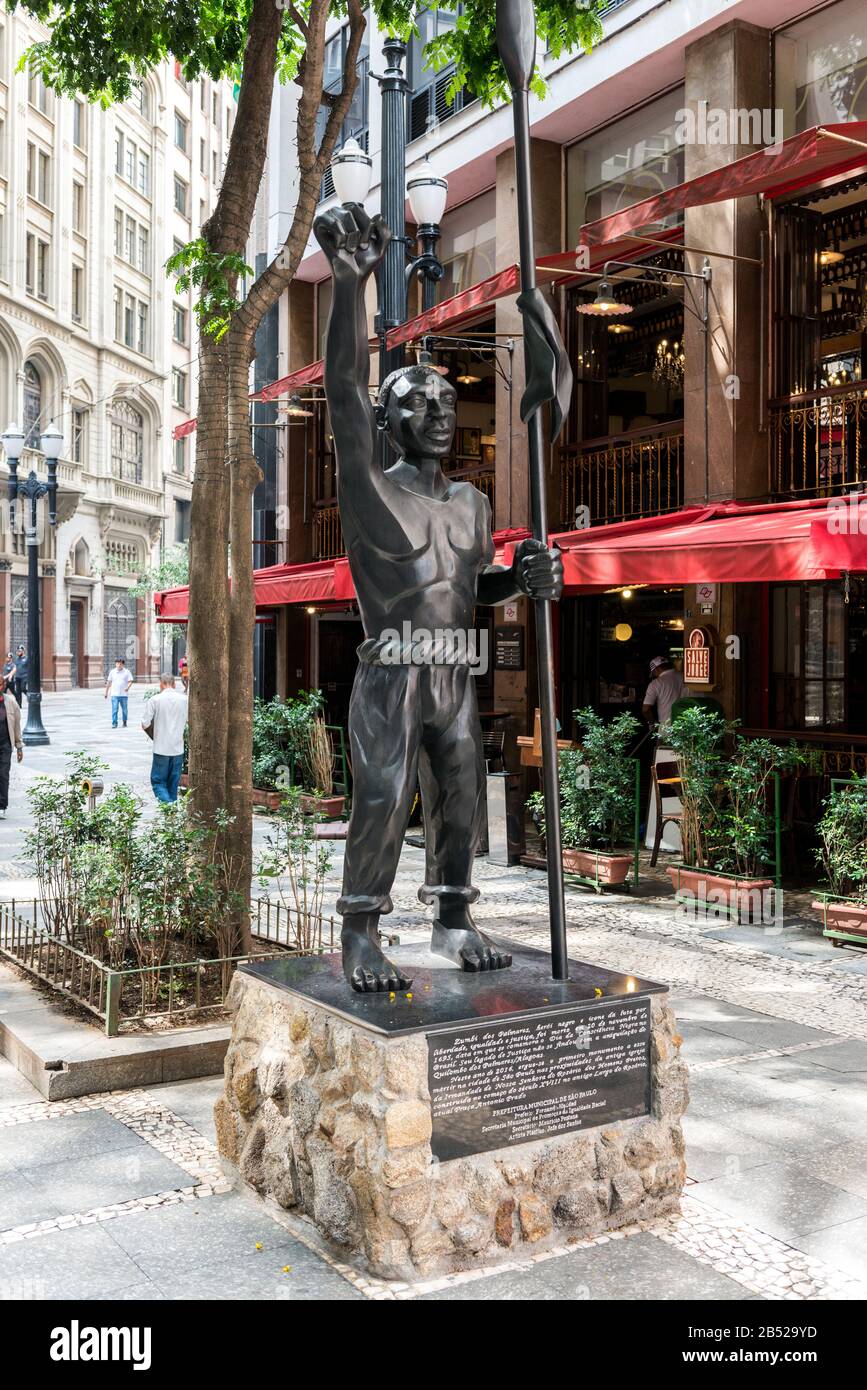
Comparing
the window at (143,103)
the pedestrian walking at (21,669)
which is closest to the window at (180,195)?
the window at (143,103)

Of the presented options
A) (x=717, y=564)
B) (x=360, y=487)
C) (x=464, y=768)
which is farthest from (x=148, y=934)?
(x=717, y=564)

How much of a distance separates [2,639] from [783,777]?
3593 centimetres

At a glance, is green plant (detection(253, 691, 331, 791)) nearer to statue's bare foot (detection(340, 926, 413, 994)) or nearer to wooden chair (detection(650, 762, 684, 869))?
wooden chair (detection(650, 762, 684, 869))

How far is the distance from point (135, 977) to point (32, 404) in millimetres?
44351

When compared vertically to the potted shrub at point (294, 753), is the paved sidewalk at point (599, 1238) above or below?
below

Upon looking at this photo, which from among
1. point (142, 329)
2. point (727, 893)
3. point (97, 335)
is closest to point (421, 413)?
point (727, 893)

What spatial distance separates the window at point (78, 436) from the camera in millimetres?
50031

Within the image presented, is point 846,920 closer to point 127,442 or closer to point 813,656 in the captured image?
point 813,656

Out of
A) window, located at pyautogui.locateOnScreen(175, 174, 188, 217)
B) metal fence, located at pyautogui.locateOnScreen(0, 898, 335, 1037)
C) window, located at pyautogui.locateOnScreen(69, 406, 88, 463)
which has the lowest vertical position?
metal fence, located at pyautogui.locateOnScreen(0, 898, 335, 1037)

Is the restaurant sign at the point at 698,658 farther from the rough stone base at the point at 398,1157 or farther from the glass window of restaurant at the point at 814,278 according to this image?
the rough stone base at the point at 398,1157

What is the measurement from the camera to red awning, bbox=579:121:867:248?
8344 millimetres

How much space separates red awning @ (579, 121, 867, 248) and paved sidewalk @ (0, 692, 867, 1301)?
5677mm

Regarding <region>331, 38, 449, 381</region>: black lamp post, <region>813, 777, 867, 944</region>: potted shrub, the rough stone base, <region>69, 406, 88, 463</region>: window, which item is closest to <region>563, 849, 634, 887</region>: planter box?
<region>813, 777, 867, 944</region>: potted shrub

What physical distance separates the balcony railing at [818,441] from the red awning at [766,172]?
6.45ft
